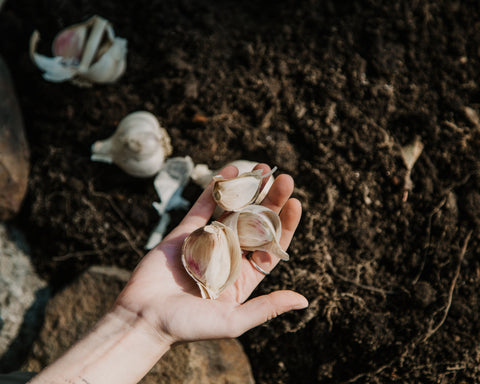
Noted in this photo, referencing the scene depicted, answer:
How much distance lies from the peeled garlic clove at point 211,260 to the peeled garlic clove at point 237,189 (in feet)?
0.42

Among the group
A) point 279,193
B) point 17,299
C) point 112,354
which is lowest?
point 17,299

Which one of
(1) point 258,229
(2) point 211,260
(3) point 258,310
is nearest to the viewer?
(3) point 258,310

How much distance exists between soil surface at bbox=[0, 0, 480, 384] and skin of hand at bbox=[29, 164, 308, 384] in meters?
0.54

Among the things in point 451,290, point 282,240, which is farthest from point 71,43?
point 451,290

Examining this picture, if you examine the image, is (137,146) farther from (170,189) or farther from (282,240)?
(282,240)

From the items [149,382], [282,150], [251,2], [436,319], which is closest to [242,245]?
[282,150]

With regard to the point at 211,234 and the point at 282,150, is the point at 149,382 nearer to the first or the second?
the point at 211,234

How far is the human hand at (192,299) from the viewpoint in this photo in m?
1.12

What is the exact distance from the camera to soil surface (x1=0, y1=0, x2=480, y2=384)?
162 centimetres

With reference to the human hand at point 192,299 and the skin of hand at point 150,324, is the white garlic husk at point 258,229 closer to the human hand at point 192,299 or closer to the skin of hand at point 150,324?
the human hand at point 192,299

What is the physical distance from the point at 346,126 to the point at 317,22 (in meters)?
0.52

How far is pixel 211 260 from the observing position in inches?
48.6

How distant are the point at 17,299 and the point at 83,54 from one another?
1161 millimetres

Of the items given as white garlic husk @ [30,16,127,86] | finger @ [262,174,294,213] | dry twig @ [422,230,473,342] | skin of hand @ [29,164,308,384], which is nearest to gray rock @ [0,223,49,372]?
white garlic husk @ [30,16,127,86]
